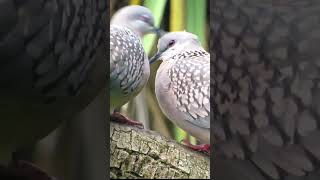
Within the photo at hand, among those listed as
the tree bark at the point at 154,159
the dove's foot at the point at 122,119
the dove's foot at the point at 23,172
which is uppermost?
the dove's foot at the point at 122,119

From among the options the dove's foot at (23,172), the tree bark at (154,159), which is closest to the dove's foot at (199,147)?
the tree bark at (154,159)

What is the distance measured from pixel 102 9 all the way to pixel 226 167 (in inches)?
9.4

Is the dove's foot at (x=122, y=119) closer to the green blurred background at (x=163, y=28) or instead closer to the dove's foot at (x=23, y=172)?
the green blurred background at (x=163, y=28)

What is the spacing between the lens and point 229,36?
0.55 metres

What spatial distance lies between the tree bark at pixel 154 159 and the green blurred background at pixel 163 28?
0.07 feet

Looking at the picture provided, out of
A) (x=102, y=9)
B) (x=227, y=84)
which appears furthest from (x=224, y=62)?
(x=102, y=9)

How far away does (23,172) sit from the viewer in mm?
522

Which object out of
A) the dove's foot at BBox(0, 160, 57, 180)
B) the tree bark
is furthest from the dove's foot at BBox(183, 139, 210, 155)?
the dove's foot at BBox(0, 160, 57, 180)

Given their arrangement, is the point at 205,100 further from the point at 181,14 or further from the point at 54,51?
the point at 54,51

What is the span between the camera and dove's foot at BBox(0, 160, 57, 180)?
0.51 m

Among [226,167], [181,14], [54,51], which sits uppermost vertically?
[181,14]

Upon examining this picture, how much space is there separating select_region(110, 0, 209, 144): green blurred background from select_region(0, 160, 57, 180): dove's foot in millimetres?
364

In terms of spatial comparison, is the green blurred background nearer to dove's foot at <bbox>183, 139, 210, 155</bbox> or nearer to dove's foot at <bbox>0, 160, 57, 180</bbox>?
dove's foot at <bbox>183, 139, 210, 155</bbox>

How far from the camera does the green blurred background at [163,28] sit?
2.94 ft
